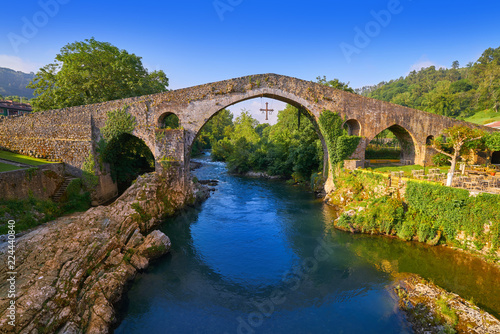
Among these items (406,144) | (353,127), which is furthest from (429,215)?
(406,144)

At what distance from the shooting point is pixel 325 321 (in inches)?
308

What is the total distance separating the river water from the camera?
7.80 metres

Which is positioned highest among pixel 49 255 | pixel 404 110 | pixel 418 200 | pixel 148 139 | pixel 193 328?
pixel 404 110

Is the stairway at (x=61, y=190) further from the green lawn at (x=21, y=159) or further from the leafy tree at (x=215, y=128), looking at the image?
the leafy tree at (x=215, y=128)

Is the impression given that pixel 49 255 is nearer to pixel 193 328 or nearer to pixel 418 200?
pixel 193 328

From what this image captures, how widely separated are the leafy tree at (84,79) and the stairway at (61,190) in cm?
705

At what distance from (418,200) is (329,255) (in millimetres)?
5282

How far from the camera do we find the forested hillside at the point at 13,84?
96.4m

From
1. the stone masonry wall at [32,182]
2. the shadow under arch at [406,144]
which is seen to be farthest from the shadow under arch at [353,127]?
the stone masonry wall at [32,182]

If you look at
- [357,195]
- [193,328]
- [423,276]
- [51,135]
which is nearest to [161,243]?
[193,328]

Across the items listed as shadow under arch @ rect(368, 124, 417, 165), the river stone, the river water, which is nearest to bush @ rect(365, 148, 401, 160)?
shadow under arch @ rect(368, 124, 417, 165)

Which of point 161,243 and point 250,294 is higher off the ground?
point 161,243

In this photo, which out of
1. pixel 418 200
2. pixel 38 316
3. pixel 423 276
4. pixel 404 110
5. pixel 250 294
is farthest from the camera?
pixel 404 110

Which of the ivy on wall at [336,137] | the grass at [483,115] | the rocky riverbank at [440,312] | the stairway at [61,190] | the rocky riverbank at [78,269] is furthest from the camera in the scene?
the grass at [483,115]
